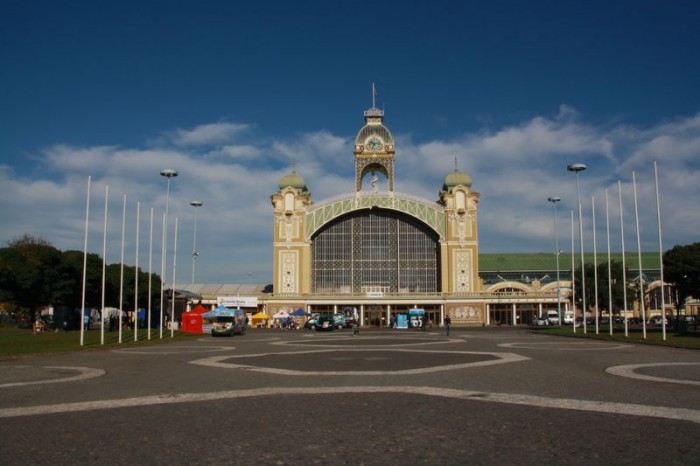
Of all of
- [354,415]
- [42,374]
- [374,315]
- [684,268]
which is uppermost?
[684,268]

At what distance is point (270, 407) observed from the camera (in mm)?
13664

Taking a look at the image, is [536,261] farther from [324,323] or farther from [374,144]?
[324,323]

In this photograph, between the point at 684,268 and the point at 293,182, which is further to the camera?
the point at 293,182

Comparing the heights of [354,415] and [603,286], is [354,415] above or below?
below

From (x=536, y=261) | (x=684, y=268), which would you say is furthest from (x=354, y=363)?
(x=536, y=261)

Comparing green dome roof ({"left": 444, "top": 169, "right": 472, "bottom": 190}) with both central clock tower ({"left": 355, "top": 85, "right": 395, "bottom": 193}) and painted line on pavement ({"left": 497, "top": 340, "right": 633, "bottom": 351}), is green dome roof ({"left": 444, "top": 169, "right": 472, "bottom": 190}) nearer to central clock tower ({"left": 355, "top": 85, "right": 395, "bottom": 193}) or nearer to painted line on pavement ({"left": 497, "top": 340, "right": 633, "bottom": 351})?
central clock tower ({"left": 355, "top": 85, "right": 395, "bottom": 193})

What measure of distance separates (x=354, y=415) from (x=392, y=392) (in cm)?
362

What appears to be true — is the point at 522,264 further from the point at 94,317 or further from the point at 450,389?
the point at 450,389

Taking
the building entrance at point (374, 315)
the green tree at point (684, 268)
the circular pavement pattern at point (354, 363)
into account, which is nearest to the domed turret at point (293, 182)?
the building entrance at point (374, 315)

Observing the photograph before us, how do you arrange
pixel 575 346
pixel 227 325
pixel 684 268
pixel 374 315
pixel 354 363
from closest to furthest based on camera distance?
pixel 354 363 < pixel 575 346 < pixel 227 325 < pixel 684 268 < pixel 374 315

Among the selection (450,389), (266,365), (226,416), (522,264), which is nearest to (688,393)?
(450,389)

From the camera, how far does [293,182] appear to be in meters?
115

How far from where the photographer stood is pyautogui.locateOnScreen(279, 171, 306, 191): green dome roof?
374 feet

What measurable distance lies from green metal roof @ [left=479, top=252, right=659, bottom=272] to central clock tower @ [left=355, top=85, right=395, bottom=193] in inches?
1407
